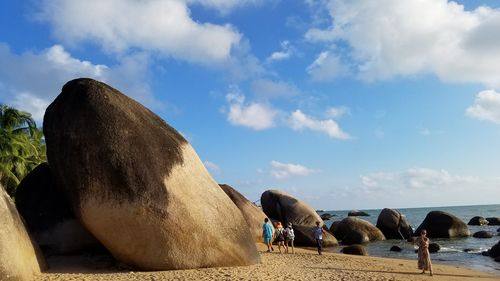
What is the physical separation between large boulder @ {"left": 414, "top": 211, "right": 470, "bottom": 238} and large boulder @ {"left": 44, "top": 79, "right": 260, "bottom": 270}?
24.1m

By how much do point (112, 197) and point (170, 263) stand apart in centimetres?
221

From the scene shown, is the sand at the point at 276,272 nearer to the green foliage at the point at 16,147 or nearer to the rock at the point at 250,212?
the rock at the point at 250,212

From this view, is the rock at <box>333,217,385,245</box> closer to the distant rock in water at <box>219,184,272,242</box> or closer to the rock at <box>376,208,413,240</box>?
the rock at <box>376,208,413,240</box>

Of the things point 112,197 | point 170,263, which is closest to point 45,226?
point 112,197

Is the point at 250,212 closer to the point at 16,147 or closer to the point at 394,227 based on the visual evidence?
the point at 394,227

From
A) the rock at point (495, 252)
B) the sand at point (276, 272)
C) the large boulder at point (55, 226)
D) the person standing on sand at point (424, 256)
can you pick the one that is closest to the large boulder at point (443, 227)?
the rock at point (495, 252)

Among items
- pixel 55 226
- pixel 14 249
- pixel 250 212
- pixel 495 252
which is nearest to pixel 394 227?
pixel 495 252

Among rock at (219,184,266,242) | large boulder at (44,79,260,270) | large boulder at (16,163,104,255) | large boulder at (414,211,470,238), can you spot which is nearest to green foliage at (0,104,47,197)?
rock at (219,184,266,242)

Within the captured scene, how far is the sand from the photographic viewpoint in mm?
11617

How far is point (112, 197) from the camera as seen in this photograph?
1198 cm

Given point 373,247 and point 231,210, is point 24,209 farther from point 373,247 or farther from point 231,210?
point 373,247

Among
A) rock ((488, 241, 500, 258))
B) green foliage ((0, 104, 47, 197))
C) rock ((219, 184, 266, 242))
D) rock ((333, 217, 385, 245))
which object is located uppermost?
green foliage ((0, 104, 47, 197))

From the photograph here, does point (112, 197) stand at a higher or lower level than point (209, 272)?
higher

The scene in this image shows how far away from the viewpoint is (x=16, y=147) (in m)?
33.0
